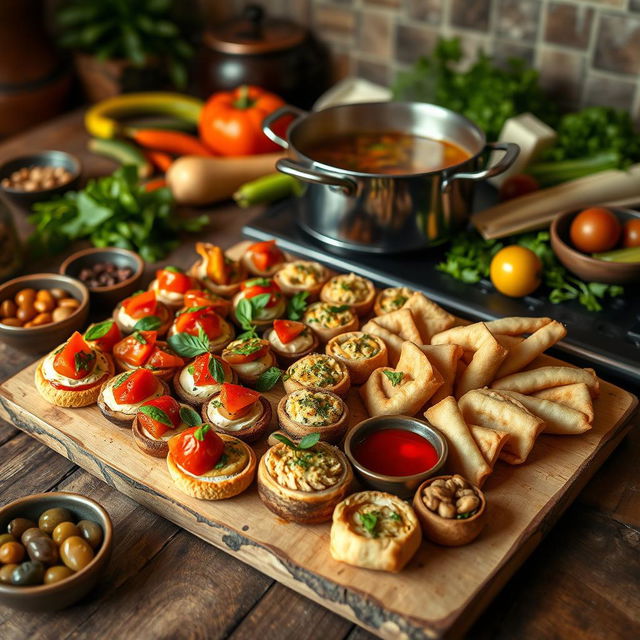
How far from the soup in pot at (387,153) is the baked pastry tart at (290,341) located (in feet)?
2.58

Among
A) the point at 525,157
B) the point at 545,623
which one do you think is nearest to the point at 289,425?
the point at 545,623

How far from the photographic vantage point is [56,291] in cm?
257

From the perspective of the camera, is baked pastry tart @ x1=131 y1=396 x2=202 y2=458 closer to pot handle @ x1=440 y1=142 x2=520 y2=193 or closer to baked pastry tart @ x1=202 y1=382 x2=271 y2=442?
baked pastry tart @ x1=202 y1=382 x2=271 y2=442

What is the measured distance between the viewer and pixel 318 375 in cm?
214

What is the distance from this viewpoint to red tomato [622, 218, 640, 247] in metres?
2.62

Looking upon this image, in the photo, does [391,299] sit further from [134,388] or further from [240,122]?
[240,122]

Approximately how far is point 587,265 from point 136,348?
141 centimetres

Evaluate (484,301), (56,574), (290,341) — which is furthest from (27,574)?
(484,301)

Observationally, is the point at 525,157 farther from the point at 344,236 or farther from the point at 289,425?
the point at 289,425

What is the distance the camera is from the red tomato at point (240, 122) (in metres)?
3.47

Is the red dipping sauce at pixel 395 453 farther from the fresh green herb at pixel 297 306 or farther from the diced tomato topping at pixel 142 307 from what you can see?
the diced tomato topping at pixel 142 307

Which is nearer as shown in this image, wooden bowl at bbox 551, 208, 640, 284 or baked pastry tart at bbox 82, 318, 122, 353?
baked pastry tart at bbox 82, 318, 122, 353

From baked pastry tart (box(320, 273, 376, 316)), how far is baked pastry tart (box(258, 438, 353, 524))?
2.23 feet

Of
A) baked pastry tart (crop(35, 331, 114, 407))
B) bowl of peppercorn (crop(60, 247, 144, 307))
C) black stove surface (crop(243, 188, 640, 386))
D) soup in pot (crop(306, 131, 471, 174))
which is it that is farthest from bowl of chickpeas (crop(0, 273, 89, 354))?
soup in pot (crop(306, 131, 471, 174))
